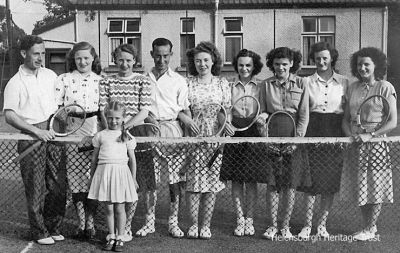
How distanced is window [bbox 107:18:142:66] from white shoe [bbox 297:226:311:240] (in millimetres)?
15372

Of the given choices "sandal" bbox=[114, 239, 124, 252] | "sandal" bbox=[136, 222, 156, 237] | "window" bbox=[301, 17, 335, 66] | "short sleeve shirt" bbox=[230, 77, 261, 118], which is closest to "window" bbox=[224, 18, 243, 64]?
"window" bbox=[301, 17, 335, 66]

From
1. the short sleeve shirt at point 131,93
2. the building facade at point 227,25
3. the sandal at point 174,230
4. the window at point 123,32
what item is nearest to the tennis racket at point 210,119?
the short sleeve shirt at point 131,93

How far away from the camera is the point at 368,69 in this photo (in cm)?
571

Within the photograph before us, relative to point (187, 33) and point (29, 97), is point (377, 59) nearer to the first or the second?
point (29, 97)

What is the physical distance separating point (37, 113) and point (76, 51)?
722 mm

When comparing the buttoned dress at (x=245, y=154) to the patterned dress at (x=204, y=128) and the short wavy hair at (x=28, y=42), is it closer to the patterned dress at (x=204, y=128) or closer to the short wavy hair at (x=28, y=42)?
the patterned dress at (x=204, y=128)

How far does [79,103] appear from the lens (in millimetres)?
5613

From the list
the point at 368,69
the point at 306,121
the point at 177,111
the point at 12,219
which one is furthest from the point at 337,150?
the point at 12,219

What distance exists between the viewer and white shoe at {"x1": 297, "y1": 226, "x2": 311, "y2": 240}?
586 cm

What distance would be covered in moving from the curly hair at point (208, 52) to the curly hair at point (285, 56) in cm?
52

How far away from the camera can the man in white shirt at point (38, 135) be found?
5.42 m

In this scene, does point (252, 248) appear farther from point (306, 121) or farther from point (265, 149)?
point (306, 121)

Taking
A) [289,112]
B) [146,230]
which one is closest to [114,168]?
[146,230]

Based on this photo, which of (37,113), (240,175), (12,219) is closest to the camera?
(37,113)
